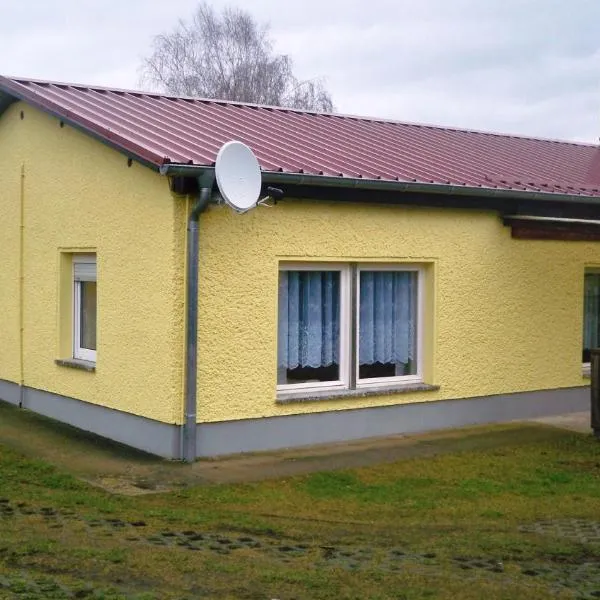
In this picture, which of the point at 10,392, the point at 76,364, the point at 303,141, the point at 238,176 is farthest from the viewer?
the point at 10,392

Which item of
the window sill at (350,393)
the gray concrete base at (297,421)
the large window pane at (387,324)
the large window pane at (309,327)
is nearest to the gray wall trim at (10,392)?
the gray concrete base at (297,421)

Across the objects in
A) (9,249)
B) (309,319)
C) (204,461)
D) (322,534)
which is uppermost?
(9,249)

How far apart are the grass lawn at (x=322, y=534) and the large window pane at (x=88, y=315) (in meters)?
2.09

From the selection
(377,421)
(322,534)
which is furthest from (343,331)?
(322,534)

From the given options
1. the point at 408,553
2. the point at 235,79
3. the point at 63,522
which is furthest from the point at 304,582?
the point at 235,79

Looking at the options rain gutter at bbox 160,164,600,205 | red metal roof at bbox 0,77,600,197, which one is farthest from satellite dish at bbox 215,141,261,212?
red metal roof at bbox 0,77,600,197

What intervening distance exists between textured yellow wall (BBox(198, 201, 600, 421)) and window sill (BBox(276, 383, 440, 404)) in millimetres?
68

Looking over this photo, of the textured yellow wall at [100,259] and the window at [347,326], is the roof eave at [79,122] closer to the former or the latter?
the textured yellow wall at [100,259]

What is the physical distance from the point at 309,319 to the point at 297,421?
1.17m

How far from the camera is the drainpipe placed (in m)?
9.31

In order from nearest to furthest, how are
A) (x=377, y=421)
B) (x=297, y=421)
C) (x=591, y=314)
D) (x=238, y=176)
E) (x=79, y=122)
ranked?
(x=238, y=176)
(x=297, y=421)
(x=79, y=122)
(x=377, y=421)
(x=591, y=314)

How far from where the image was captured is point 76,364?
11195 millimetres

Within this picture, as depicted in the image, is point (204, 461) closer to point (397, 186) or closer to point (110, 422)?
point (110, 422)

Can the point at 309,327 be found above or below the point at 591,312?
below
